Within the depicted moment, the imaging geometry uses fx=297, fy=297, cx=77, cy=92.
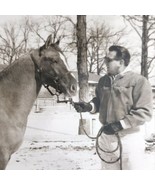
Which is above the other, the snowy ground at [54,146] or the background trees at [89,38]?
the background trees at [89,38]

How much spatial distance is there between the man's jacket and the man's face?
0.05 m

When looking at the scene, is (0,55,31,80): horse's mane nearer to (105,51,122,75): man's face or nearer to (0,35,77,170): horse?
(0,35,77,170): horse

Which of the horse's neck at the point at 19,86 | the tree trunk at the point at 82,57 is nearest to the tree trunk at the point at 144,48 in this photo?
the tree trunk at the point at 82,57

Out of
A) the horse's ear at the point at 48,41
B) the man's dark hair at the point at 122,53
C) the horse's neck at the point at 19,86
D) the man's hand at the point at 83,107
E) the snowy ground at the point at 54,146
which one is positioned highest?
the horse's ear at the point at 48,41

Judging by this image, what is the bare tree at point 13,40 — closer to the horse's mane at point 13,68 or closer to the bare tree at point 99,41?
the horse's mane at point 13,68

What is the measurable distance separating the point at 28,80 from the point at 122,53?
796mm

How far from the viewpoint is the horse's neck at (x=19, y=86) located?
2.14 meters

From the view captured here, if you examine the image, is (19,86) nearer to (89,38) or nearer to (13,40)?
(13,40)

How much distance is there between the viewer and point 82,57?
2.44m

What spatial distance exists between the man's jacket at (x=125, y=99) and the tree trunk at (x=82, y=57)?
11 cm

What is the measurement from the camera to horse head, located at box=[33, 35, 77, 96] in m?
2.15
